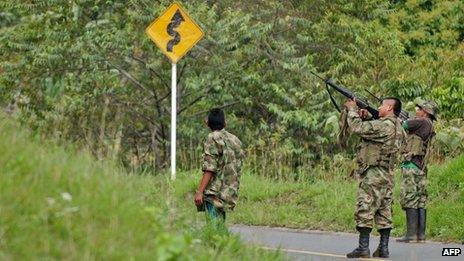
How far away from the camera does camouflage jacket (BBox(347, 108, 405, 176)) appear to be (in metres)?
12.4

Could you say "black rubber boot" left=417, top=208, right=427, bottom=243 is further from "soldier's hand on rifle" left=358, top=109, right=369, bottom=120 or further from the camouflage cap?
"soldier's hand on rifle" left=358, top=109, right=369, bottom=120

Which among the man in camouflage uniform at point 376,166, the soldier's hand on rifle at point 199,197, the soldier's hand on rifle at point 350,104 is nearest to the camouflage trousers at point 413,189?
the man in camouflage uniform at point 376,166

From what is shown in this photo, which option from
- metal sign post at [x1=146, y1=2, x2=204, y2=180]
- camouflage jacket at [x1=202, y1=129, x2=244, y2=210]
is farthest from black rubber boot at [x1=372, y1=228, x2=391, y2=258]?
metal sign post at [x1=146, y1=2, x2=204, y2=180]

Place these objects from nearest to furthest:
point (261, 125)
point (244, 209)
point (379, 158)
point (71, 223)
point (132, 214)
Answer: point (71, 223) → point (132, 214) → point (379, 158) → point (244, 209) → point (261, 125)

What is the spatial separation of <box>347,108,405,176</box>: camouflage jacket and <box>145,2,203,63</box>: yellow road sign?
23.3 ft

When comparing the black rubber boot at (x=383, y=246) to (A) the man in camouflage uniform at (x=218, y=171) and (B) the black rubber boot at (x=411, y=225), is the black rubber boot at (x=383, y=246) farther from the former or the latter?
(A) the man in camouflage uniform at (x=218, y=171)

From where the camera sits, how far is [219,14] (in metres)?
23.5

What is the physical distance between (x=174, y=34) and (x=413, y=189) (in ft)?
21.3

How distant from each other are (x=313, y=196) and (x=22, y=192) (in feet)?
32.6

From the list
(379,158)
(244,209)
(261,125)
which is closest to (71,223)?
(379,158)

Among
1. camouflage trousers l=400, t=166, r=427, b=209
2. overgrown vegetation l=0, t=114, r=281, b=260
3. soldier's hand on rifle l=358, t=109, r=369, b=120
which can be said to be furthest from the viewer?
camouflage trousers l=400, t=166, r=427, b=209

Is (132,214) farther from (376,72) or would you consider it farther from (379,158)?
(376,72)

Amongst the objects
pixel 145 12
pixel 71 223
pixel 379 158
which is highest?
pixel 145 12

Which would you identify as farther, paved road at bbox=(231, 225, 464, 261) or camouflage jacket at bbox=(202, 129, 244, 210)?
paved road at bbox=(231, 225, 464, 261)
